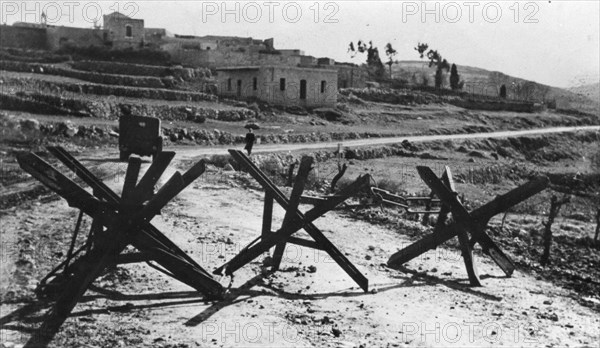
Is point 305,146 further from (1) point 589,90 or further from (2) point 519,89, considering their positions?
(1) point 589,90

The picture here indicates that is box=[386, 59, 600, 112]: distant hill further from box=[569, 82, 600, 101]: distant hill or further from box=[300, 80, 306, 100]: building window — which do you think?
box=[300, 80, 306, 100]: building window

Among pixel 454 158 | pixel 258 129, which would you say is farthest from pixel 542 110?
pixel 258 129

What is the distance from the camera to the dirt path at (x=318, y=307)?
21.7 feet

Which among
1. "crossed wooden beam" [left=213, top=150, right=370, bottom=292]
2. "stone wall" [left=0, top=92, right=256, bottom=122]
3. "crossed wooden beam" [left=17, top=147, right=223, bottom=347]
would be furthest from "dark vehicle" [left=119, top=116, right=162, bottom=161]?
"crossed wooden beam" [left=17, top=147, right=223, bottom=347]

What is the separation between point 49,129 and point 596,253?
68.3 ft

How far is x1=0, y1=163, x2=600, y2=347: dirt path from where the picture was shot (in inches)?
261

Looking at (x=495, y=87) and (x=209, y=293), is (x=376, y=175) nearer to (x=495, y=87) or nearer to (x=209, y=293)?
(x=209, y=293)

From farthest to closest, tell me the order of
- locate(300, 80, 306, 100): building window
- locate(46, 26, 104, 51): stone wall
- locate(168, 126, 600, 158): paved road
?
locate(46, 26, 104, 51): stone wall, locate(300, 80, 306, 100): building window, locate(168, 126, 600, 158): paved road

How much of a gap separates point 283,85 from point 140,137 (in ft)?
73.8

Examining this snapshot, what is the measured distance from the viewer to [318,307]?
7875 mm

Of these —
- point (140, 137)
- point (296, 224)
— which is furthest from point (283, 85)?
point (296, 224)

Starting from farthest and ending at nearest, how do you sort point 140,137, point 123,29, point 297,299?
point 123,29 → point 140,137 → point 297,299

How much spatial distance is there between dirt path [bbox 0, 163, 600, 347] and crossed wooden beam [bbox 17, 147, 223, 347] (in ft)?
1.34

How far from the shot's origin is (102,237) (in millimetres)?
6266
